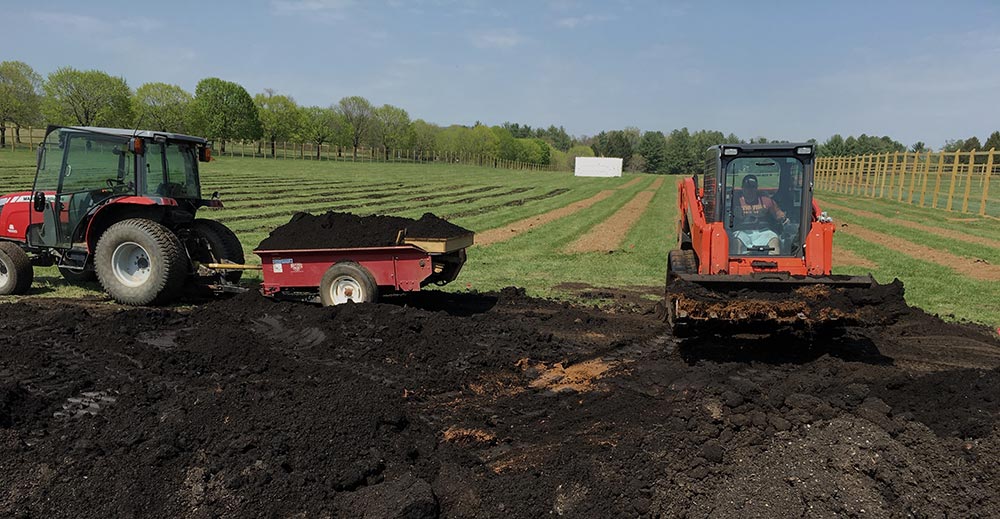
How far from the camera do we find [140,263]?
28.7ft

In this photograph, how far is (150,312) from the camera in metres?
7.60

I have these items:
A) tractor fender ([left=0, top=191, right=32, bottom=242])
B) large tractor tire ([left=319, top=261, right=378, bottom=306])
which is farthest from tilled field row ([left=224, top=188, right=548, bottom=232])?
large tractor tire ([left=319, top=261, right=378, bottom=306])

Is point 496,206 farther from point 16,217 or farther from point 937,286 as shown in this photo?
point 16,217

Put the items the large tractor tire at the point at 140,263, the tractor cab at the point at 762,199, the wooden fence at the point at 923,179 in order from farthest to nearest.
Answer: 1. the wooden fence at the point at 923,179
2. the large tractor tire at the point at 140,263
3. the tractor cab at the point at 762,199

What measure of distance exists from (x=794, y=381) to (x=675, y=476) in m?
2.13

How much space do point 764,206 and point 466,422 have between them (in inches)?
186

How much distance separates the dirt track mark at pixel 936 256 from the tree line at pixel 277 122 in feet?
13.9

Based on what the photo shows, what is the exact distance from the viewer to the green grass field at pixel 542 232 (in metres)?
11.1

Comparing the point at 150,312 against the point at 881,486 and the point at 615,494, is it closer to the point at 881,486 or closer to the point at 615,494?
the point at 615,494

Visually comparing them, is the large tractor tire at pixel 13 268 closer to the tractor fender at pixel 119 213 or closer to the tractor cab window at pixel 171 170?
the tractor fender at pixel 119 213

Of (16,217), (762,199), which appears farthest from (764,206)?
(16,217)

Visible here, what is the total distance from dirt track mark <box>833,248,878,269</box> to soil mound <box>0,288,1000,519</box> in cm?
653

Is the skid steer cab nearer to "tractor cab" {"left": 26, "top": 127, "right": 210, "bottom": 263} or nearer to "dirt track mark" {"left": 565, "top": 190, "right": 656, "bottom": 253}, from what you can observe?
"tractor cab" {"left": 26, "top": 127, "right": 210, "bottom": 263}

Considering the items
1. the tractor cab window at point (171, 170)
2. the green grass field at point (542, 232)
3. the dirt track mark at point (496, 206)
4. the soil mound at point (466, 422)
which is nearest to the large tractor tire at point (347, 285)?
the soil mound at point (466, 422)
